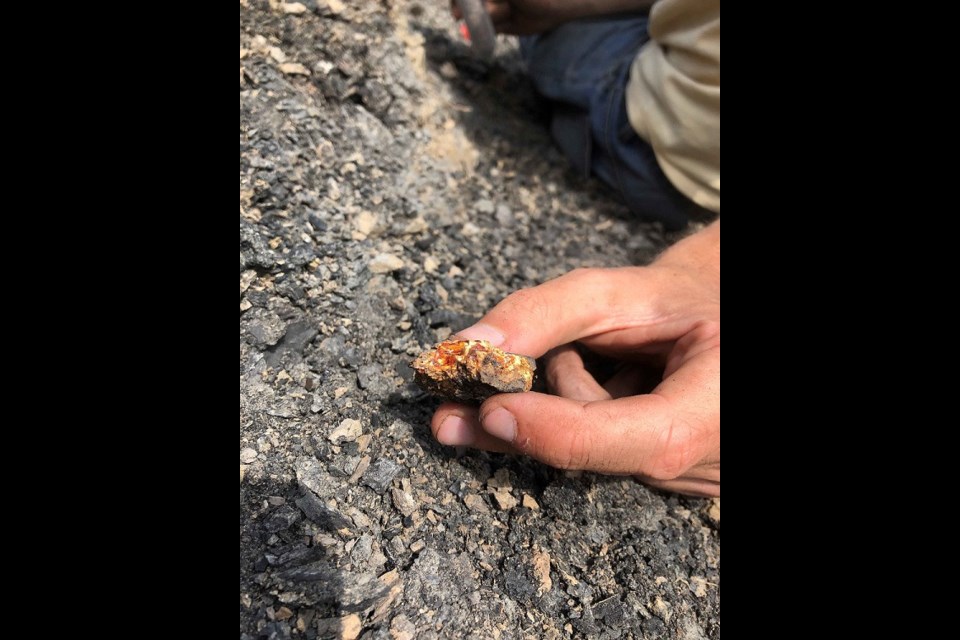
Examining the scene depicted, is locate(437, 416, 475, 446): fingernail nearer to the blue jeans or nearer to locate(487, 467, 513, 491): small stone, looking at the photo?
locate(487, 467, 513, 491): small stone

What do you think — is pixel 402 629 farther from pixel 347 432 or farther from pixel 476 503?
pixel 347 432

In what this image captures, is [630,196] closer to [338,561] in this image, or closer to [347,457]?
[347,457]

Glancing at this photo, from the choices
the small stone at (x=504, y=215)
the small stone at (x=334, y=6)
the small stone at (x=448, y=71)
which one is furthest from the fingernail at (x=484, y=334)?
the small stone at (x=448, y=71)

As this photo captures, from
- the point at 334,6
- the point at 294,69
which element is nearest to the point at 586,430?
the point at 294,69

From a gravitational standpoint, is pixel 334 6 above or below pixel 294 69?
above
